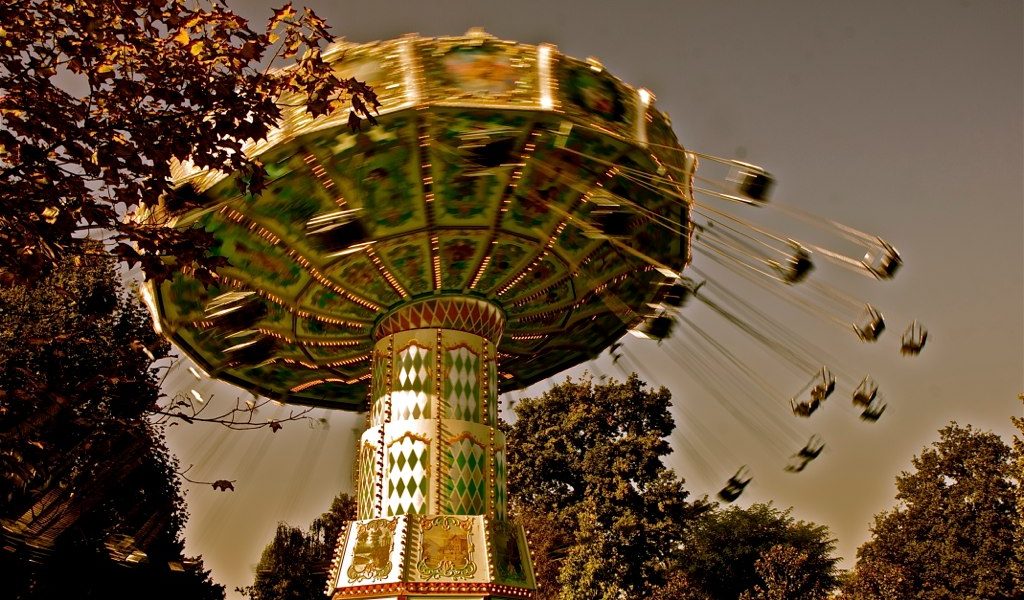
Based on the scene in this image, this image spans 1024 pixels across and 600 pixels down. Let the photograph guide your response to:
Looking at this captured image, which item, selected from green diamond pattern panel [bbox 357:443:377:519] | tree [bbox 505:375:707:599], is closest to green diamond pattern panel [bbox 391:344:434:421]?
green diamond pattern panel [bbox 357:443:377:519]

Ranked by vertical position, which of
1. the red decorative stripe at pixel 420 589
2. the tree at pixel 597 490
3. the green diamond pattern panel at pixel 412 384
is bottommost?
the red decorative stripe at pixel 420 589

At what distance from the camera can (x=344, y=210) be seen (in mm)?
9422

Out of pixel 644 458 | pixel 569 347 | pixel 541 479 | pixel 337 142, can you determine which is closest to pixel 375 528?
pixel 337 142

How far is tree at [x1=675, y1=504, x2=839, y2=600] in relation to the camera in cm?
4269

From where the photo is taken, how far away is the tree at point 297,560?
47.1 metres

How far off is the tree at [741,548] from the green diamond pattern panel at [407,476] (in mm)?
32038

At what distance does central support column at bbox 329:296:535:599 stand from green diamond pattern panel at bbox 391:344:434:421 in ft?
0.04

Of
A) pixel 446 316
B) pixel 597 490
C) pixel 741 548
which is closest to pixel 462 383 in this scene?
pixel 446 316

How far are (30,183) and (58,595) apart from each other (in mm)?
19290

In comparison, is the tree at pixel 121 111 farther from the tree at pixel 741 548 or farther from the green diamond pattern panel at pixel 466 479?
the tree at pixel 741 548

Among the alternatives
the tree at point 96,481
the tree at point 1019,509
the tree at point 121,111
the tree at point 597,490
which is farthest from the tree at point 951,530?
the tree at point 121,111

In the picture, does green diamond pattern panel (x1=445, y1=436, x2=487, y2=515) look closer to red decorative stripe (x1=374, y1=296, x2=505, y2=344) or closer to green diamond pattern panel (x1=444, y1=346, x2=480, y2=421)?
green diamond pattern panel (x1=444, y1=346, x2=480, y2=421)

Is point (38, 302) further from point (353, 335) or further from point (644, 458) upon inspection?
point (644, 458)

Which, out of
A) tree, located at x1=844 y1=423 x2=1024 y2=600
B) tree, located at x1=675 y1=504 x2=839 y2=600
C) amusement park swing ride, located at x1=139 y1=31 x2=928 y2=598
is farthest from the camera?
tree, located at x1=675 y1=504 x2=839 y2=600
